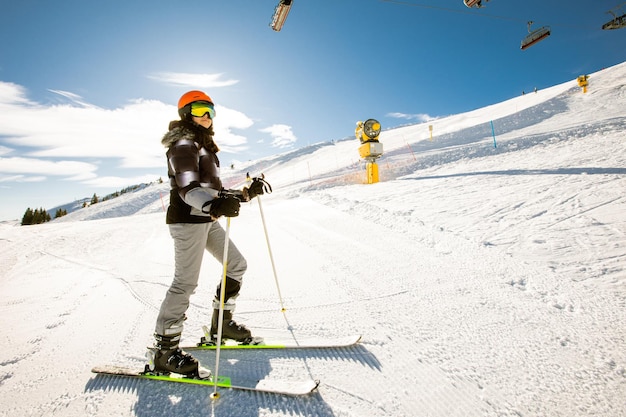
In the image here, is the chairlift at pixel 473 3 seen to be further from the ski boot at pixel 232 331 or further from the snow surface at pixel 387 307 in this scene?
the ski boot at pixel 232 331

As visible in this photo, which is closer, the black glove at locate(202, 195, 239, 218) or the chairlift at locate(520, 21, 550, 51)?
the black glove at locate(202, 195, 239, 218)

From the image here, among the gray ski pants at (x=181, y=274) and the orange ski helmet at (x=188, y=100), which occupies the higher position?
the orange ski helmet at (x=188, y=100)

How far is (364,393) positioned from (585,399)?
4.66 ft

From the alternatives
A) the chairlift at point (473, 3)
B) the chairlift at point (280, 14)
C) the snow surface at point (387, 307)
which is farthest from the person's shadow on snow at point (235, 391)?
the chairlift at point (473, 3)

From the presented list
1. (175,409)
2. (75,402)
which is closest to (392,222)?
(175,409)

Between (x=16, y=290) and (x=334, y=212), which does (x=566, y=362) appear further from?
(x=16, y=290)

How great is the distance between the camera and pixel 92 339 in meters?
2.74

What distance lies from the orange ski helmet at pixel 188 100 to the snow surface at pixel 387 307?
2.16 meters

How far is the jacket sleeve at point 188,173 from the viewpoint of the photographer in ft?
6.65

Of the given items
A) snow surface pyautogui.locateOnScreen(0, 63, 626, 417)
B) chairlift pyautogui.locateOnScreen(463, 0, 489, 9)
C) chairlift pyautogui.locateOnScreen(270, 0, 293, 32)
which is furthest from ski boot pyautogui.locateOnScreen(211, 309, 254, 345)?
chairlift pyautogui.locateOnScreen(463, 0, 489, 9)

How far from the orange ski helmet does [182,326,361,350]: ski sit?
2.00 metres

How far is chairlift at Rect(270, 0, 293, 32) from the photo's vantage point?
30.2ft

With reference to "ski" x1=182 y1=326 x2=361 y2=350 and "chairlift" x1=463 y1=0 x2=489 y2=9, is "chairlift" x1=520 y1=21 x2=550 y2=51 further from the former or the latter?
"ski" x1=182 y1=326 x2=361 y2=350

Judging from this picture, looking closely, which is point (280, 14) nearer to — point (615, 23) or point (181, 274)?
point (181, 274)
